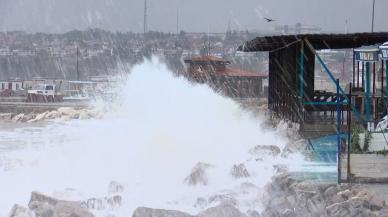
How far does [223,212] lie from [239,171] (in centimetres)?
372

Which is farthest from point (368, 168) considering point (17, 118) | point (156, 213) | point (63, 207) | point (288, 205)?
point (17, 118)

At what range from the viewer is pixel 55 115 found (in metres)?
40.1

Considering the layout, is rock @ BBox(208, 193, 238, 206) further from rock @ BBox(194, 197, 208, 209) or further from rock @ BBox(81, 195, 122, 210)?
rock @ BBox(81, 195, 122, 210)

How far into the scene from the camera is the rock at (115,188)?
14792 mm

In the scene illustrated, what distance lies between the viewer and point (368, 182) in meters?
12.0

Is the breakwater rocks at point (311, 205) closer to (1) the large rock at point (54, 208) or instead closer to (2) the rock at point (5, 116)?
(1) the large rock at point (54, 208)

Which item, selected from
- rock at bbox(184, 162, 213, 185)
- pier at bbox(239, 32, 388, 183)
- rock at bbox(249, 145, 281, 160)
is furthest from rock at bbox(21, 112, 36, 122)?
rock at bbox(184, 162, 213, 185)

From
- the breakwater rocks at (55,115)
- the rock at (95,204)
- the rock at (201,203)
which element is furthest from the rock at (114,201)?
the breakwater rocks at (55,115)

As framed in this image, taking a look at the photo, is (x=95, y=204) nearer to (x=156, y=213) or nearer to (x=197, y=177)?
(x=156, y=213)

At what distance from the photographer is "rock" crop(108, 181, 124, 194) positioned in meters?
14.8

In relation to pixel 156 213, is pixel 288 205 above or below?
above

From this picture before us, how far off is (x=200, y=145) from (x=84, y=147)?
5.70 m

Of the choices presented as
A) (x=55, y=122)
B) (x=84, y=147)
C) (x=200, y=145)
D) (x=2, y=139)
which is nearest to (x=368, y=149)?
(x=200, y=145)

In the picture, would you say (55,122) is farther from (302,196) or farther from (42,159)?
(302,196)
